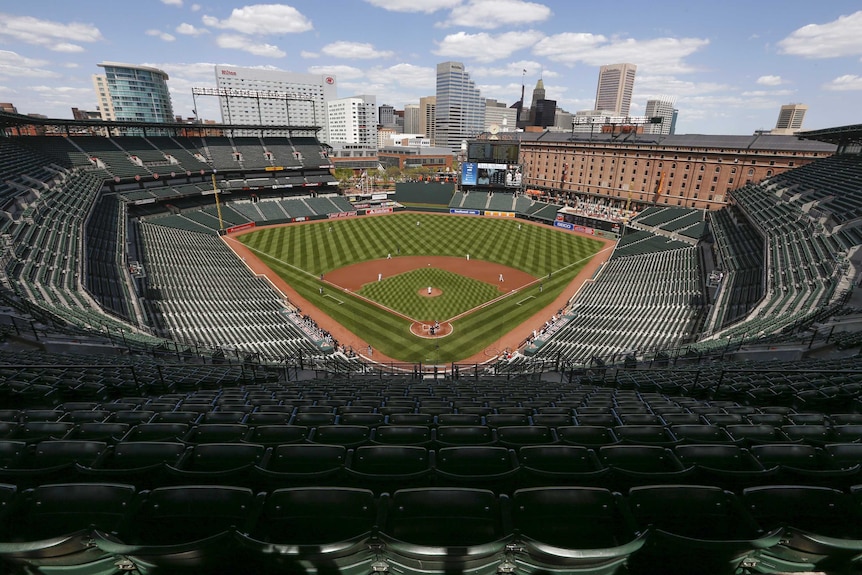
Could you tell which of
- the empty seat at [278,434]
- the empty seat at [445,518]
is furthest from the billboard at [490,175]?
the empty seat at [445,518]

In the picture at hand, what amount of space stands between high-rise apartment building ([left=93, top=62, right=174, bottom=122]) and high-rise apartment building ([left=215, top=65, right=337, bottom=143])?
72.5 feet

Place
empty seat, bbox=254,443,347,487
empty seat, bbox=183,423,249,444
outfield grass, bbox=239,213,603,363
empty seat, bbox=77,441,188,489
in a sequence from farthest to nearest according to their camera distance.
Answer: outfield grass, bbox=239,213,603,363 < empty seat, bbox=183,423,249,444 < empty seat, bbox=254,443,347,487 < empty seat, bbox=77,441,188,489

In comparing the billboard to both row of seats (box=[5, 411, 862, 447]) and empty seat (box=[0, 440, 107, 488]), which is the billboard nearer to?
row of seats (box=[5, 411, 862, 447])

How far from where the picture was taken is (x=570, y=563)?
3.23 metres

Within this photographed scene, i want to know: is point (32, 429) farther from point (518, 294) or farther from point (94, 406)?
point (518, 294)

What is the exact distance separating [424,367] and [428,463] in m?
24.6

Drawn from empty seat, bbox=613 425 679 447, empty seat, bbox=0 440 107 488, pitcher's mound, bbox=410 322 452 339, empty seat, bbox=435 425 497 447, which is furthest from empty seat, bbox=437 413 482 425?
pitcher's mound, bbox=410 322 452 339

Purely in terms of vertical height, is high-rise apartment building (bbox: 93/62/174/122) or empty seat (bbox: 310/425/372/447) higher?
high-rise apartment building (bbox: 93/62/174/122)

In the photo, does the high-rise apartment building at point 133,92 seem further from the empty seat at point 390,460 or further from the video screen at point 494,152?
the empty seat at point 390,460

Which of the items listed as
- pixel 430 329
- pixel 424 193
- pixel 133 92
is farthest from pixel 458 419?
pixel 133 92

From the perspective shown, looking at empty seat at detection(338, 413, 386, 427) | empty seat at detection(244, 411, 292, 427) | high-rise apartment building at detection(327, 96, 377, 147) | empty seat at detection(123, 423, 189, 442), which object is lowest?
empty seat at detection(244, 411, 292, 427)

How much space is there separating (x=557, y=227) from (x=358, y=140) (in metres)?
129

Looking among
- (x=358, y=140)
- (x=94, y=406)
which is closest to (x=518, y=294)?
(x=94, y=406)

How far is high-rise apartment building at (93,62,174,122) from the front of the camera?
145m
